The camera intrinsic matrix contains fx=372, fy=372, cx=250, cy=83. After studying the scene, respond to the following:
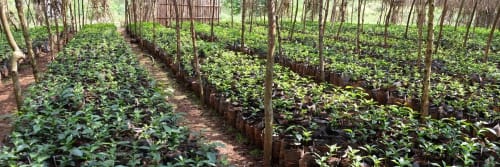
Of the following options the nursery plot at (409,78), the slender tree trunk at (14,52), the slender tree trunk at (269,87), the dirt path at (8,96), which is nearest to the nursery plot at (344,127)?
the slender tree trunk at (269,87)

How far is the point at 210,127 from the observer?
5.67 meters

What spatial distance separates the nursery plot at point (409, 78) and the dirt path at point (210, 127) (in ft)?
8.85

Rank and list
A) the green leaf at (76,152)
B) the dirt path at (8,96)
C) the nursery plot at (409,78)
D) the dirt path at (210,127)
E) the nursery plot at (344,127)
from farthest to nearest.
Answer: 1. the nursery plot at (409,78)
2. the dirt path at (8,96)
3. the dirt path at (210,127)
4. the nursery plot at (344,127)
5. the green leaf at (76,152)

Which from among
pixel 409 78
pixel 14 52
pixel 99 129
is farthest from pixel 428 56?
pixel 14 52

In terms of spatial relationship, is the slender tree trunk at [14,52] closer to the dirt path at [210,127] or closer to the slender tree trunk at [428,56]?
the dirt path at [210,127]

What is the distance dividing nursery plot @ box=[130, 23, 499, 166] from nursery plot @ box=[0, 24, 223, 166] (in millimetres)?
Answer: 1038

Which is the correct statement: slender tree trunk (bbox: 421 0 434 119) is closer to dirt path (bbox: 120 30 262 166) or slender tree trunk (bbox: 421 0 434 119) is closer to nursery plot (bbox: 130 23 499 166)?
nursery plot (bbox: 130 23 499 166)

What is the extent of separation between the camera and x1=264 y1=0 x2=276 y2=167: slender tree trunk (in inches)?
142

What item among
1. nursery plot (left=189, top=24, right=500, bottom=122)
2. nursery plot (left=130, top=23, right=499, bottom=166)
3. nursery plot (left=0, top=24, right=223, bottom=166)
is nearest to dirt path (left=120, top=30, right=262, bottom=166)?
nursery plot (left=130, top=23, right=499, bottom=166)

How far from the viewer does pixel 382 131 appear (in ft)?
13.4

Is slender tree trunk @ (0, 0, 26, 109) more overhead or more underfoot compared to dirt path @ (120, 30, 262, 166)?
more overhead

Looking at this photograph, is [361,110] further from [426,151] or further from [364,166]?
[364,166]

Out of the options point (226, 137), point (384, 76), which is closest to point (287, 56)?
point (384, 76)

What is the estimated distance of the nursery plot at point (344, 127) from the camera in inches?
134
